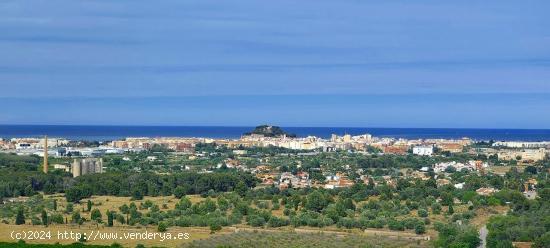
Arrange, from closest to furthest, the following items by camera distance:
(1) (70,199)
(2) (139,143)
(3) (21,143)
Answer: (1) (70,199) → (3) (21,143) → (2) (139,143)

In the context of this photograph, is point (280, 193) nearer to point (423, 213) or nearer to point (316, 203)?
point (316, 203)

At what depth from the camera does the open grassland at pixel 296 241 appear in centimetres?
2350

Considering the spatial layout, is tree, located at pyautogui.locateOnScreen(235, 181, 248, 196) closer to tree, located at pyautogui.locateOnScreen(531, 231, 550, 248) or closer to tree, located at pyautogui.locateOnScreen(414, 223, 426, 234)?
tree, located at pyautogui.locateOnScreen(414, 223, 426, 234)

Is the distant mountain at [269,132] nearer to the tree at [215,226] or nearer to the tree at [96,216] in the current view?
the tree at [96,216]

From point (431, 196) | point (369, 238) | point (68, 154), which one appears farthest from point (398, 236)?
point (68, 154)

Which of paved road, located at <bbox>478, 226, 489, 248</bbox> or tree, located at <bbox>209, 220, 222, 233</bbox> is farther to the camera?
tree, located at <bbox>209, 220, 222, 233</bbox>

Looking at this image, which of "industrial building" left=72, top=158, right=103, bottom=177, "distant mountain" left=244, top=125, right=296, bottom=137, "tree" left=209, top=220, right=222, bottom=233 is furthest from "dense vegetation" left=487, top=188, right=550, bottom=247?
"distant mountain" left=244, top=125, right=296, bottom=137

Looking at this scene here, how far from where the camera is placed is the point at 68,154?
7656 cm

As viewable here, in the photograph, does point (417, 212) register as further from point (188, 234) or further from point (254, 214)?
point (188, 234)

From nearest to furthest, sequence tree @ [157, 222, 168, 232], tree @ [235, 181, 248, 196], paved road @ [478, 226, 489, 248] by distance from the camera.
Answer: paved road @ [478, 226, 489, 248], tree @ [157, 222, 168, 232], tree @ [235, 181, 248, 196]

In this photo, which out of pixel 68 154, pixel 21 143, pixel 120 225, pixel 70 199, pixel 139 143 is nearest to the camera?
pixel 120 225

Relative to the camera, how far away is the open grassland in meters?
23.5

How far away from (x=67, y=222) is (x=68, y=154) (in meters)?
47.8

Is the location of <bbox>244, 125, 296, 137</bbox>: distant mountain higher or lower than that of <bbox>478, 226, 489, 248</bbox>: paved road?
higher
